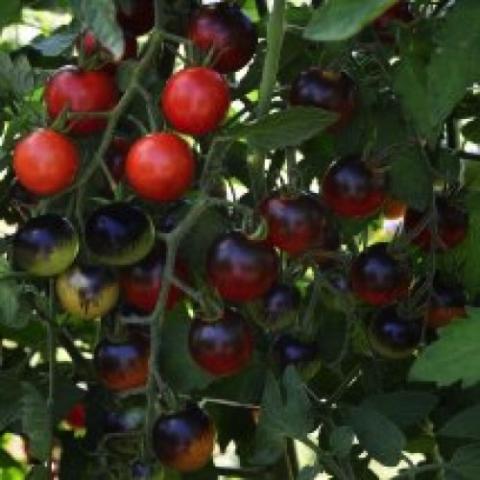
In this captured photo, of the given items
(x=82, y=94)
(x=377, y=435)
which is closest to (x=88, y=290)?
(x=82, y=94)

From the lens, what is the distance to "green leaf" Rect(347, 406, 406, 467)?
905 mm

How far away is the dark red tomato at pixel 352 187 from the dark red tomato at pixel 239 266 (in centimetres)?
10

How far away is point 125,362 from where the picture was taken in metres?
0.91

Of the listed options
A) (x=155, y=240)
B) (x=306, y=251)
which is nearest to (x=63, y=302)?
(x=155, y=240)

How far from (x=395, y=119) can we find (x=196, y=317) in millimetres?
271

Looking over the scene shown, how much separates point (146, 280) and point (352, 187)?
7.6 inches

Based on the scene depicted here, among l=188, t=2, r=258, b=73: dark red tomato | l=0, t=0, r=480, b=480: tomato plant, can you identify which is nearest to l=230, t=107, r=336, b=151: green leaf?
l=0, t=0, r=480, b=480: tomato plant

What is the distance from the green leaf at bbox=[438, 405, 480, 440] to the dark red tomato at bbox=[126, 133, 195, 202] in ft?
0.95

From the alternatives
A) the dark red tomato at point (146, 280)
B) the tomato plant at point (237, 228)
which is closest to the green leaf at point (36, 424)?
the tomato plant at point (237, 228)

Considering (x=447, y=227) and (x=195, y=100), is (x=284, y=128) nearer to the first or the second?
(x=195, y=100)

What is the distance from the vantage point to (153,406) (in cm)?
88

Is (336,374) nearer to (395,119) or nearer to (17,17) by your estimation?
(395,119)

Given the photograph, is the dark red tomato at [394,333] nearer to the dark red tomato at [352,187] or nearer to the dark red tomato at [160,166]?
the dark red tomato at [352,187]

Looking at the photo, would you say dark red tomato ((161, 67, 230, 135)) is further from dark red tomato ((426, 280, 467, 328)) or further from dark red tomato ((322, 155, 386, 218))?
dark red tomato ((426, 280, 467, 328))
